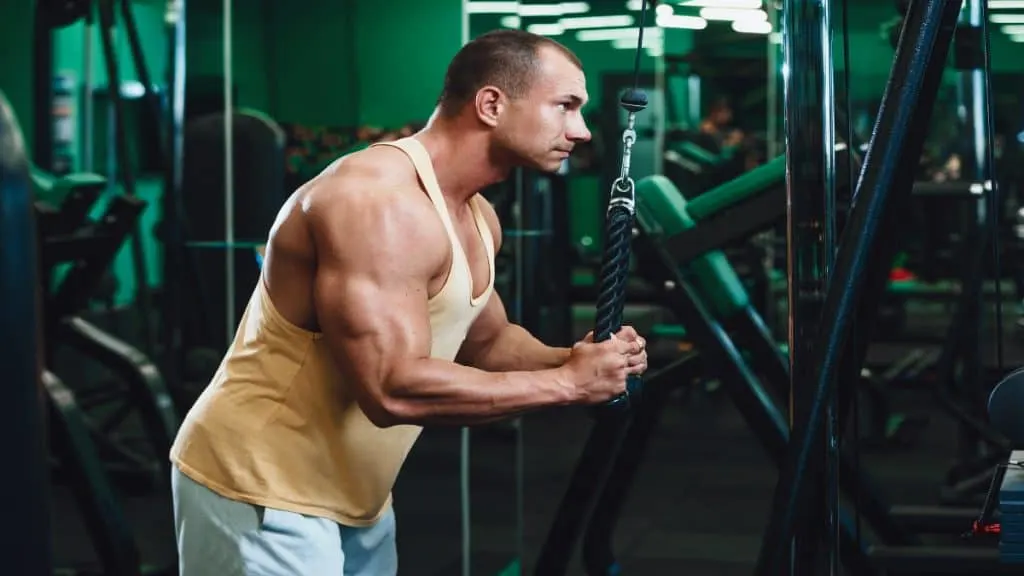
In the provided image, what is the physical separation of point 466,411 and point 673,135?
7137mm

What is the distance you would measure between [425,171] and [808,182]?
0.55m

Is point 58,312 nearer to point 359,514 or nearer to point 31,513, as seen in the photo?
point 359,514

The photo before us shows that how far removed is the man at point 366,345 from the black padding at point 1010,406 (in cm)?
48

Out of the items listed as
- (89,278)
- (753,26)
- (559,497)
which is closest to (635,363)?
(89,278)

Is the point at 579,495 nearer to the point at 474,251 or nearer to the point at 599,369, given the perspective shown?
the point at 474,251

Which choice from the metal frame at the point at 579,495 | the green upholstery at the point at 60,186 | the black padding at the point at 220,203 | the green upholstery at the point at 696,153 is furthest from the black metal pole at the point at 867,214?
the green upholstery at the point at 696,153

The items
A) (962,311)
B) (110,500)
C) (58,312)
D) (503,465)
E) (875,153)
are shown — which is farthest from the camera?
(962,311)

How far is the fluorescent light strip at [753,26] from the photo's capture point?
8.55m

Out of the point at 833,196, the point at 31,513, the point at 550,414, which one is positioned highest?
the point at 833,196

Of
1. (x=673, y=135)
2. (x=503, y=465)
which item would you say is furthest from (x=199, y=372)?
(x=673, y=135)

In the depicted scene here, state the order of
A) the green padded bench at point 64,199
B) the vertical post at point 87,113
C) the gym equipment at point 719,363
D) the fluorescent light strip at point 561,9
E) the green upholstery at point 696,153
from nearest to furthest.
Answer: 1. the gym equipment at point 719,363
2. the green padded bench at point 64,199
3. the vertical post at point 87,113
4. the green upholstery at point 696,153
5. the fluorescent light strip at point 561,9

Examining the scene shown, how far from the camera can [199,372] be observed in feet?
14.4

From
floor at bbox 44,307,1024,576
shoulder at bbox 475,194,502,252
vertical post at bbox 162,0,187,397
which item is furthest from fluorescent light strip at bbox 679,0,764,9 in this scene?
shoulder at bbox 475,194,502,252

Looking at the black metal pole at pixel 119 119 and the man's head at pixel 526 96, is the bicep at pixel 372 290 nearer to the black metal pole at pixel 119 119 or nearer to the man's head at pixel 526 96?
the man's head at pixel 526 96
